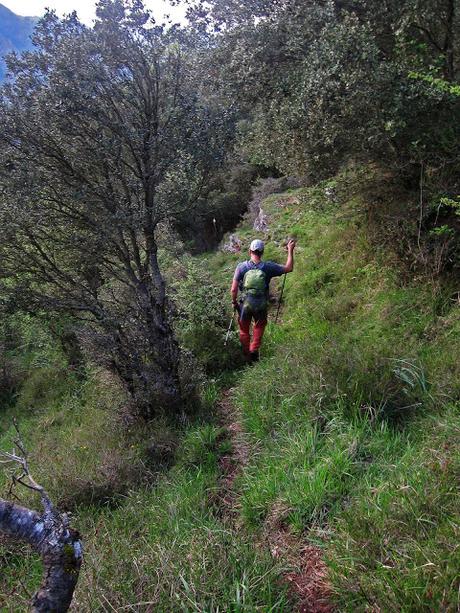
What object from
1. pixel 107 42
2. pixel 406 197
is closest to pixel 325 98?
pixel 406 197

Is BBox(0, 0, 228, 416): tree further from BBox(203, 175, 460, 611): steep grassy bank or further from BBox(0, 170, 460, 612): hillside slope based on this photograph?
BBox(203, 175, 460, 611): steep grassy bank

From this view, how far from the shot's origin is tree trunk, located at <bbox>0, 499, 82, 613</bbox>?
2.14m

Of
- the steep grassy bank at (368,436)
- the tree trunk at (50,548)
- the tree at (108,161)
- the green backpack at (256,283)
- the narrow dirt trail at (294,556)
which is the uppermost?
the tree at (108,161)

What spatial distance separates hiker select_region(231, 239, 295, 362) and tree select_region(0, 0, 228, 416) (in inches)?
45.3

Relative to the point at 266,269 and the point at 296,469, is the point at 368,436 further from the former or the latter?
the point at 266,269

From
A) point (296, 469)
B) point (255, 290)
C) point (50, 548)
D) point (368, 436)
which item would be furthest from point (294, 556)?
point (255, 290)

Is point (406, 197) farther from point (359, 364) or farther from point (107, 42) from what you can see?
point (107, 42)

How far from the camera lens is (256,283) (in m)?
6.48

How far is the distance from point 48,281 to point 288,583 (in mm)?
5167

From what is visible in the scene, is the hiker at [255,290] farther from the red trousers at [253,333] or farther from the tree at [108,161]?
the tree at [108,161]

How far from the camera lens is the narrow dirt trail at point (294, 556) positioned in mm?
2701

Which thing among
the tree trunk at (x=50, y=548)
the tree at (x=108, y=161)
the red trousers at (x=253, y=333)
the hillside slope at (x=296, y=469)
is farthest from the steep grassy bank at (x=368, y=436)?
the tree at (x=108, y=161)

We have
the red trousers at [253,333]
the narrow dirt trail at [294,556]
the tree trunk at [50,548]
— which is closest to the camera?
the tree trunk at [50,548]

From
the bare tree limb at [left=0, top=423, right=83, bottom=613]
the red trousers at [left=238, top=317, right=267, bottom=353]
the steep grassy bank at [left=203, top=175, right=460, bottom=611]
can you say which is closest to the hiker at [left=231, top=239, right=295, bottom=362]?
the red trousers at [left=238, top=317, right=267, bottom=353]
